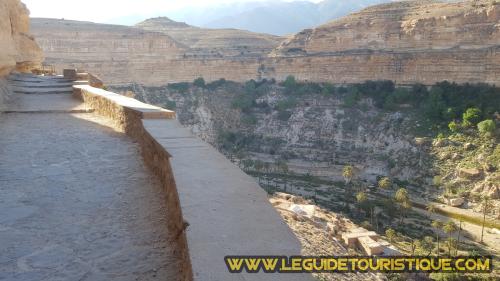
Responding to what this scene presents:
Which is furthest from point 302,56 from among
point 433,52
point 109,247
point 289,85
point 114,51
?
point 109,247

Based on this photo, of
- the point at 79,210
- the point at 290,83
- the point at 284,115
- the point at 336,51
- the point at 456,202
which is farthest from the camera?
the point at 290,83

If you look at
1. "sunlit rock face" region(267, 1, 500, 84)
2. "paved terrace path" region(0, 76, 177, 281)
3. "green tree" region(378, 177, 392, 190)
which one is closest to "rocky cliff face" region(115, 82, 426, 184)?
"green tree" region(378, 177, 392, 190)

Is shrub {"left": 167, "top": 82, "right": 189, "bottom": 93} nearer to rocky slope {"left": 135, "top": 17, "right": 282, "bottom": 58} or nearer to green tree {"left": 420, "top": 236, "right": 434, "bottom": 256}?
rocky slope {"left": 135, "top": 17, "right": 282, "bottom": 58}

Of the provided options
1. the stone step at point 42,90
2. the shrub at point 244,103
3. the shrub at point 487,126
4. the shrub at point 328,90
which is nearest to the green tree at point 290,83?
the shrub at point 328,90

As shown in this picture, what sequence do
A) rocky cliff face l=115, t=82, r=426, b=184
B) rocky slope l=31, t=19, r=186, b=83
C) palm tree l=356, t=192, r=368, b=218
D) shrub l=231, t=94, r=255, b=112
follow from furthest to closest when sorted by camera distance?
rocky slope l=31, t=19, r=186, b=83 → shrub l=231, t=94, r=255, b=112 → rocky cliff face l=115, t=82, r=426, b=184 → palm tree l=356, t=192, r=368, b=218

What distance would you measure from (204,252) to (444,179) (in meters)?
22.6

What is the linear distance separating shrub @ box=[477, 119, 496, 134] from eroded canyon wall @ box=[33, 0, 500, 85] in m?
6.02

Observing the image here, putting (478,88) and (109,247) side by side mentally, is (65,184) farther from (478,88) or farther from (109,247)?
(478,88)

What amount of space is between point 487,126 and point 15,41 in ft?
Answer: 74.1

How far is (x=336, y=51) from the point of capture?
36344 mm

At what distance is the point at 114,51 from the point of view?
38.4m

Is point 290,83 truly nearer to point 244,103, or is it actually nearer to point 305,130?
point 244,103

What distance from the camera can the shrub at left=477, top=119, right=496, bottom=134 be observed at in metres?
22.1

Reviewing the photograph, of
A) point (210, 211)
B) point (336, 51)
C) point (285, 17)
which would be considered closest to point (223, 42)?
point (336, 51)
